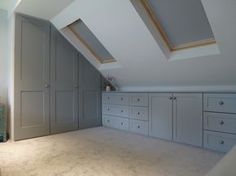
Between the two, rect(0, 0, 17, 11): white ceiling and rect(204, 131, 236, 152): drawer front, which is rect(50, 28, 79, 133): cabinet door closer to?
rect(0, 0, 17, 11): white ceiling

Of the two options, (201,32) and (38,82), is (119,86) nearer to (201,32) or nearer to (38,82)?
(38,82)

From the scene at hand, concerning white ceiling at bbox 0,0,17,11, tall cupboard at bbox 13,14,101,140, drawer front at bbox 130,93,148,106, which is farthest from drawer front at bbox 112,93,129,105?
white ceiling at bbox 0,0,17,11

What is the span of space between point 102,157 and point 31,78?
1.91m

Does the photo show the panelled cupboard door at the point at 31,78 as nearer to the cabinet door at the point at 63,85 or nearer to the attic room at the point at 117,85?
the attic room at the point at 117,85

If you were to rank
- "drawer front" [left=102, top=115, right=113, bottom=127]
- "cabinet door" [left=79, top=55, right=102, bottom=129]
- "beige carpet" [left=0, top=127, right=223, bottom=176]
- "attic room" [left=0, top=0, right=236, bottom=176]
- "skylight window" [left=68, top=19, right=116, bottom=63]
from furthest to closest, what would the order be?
"drawer front" [left=102, top=115, right=113, bottom=127]
"cabinet door" [left=79, top=55, right=102, bottom=129]
"skylight window" [left=68, top=19, right=116, bottom=63]
"attic room" [left=0, top=0, right=236, bottom=176]
"beige carpet" [left=0, top=127, right=223, bottom=176]

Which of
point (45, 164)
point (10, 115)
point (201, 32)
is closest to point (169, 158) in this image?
point (45, 164)

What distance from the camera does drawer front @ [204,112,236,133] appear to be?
2461mm

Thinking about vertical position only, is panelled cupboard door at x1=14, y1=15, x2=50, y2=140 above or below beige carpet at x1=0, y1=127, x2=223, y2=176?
above

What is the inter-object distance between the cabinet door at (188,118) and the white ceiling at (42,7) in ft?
7.41

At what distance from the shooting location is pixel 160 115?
3260mm

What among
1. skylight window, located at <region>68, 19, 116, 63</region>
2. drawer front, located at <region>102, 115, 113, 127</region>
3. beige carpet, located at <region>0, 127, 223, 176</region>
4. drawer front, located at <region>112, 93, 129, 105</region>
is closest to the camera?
beige carpet, located at <region>0, 127, 223, 176</region>

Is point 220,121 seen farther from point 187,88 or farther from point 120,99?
point 120,99

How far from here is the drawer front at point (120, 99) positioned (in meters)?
3.85

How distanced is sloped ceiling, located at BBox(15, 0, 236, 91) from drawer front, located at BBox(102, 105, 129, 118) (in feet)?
2.36
